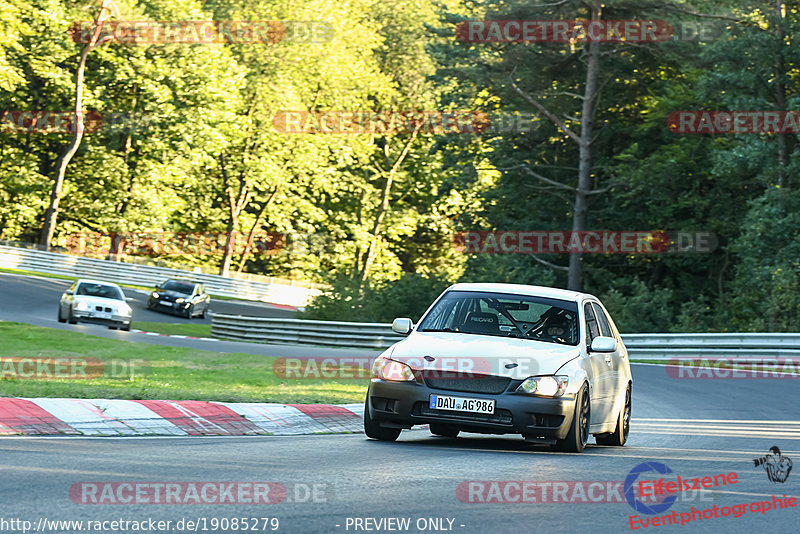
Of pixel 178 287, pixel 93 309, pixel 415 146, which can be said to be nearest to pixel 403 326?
pixel 93 309

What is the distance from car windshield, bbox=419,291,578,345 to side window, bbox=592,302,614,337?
34.8 inches

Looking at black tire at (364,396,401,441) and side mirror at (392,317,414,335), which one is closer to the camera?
black tire at (364,396,401,441)

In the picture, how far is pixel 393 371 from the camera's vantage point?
1039 cm

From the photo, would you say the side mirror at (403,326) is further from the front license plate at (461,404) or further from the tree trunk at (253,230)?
the tree trunk at (253,230)

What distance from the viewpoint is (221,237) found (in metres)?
71.8

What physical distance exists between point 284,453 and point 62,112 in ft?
176

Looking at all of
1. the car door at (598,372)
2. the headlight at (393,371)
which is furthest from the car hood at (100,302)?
the headlight at (393,371)

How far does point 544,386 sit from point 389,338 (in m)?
20.9

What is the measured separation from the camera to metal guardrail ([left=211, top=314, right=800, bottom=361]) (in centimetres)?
2639

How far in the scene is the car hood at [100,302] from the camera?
32969 millimetres

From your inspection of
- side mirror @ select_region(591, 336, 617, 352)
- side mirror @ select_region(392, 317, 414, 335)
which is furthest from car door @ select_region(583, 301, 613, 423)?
side mirror @ select_region(392, 317, 414, 335)

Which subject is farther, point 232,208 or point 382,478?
point 232,208

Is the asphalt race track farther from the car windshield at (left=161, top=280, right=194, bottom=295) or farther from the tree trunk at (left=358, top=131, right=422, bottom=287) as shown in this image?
the tree trunk at (left=358, top=131, right=422, bottom=287)

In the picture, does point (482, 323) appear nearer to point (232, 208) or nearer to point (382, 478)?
point (382, 478)
